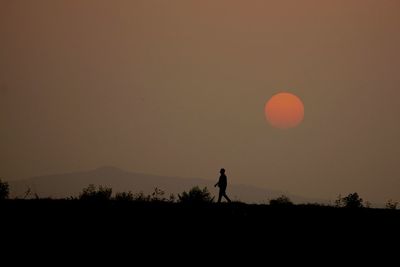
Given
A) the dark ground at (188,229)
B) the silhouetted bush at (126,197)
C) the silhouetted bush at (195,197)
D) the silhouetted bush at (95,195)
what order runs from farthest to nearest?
1. the silhouetted bush at (126,197)
2. the silhouetted bush at (195,197)
3. the silhouetted bush at (95,195)
4. the dark ground at (188,229)

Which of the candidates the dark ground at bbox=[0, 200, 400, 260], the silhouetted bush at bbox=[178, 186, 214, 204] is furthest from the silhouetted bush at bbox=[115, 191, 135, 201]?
A: the dark ground at bbox=[0, 200, 400, 260]

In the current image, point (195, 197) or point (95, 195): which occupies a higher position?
point (195, 197)

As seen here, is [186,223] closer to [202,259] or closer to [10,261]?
[202,259]

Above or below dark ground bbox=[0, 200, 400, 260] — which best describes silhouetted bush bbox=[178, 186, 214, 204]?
above

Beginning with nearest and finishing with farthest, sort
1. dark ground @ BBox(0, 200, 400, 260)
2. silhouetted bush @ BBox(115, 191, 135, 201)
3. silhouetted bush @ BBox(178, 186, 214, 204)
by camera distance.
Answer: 1. dark ground @ BBox(0, 200, 400, 260)
2. silhouetted bush @ BBox(178, 186, 214, 204)
3. silhouetted bush @ BBox(115, 191, 135, 201)

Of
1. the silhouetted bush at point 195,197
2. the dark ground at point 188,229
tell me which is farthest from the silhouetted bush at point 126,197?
the dark ground at point 188,229

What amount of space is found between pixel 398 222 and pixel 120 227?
13238mm

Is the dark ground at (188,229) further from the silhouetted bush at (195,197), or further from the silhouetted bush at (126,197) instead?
the silhouetted bush at (126,197)

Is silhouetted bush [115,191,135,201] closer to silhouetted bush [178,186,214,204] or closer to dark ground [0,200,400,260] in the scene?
silhouetted bush [178,186,214,204]

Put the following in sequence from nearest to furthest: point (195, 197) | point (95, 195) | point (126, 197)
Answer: point (95, 195) → point (126, 197) → point (195, 197)

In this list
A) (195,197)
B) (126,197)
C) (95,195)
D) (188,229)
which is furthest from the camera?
(195,197)

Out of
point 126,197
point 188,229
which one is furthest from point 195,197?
point 188,229

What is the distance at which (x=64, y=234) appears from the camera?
2280cm

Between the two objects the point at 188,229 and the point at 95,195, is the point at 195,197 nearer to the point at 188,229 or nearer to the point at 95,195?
the point at 95,195
